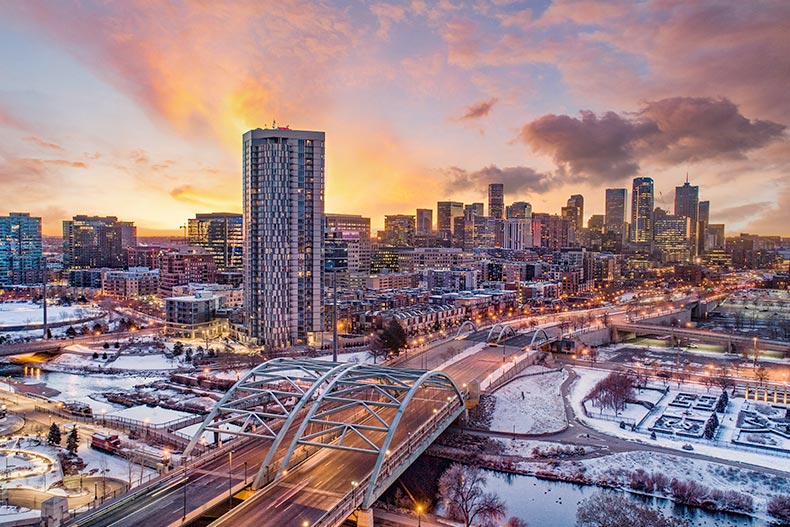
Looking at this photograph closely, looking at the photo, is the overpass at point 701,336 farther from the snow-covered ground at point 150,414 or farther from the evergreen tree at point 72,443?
the evergreen tree at point 72,443

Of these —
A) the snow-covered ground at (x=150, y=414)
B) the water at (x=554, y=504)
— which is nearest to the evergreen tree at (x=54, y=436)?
the snow-covered ground at (x=150, y=414)

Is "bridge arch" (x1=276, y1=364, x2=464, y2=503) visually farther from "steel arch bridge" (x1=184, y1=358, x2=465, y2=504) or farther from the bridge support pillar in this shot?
the bridge support pillar

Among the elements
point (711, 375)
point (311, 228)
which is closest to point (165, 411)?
point (311, 228)

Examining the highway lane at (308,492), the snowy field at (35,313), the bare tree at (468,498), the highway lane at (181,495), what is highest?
the highway lane at (181,495)

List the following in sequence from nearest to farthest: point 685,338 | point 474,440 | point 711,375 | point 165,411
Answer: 1. point 474,440
2. point 165,411
3. point 711,375
4. point 685,338

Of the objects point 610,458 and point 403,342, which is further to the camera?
point 403,342

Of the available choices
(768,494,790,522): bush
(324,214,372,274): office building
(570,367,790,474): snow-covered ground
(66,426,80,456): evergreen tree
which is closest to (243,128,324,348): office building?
(324,214,372,274): office building

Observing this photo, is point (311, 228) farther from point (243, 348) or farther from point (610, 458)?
point (610, 458)
